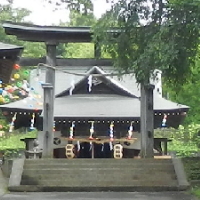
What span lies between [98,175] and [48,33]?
20.1ft

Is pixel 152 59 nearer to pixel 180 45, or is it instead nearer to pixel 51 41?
pixel 180 45

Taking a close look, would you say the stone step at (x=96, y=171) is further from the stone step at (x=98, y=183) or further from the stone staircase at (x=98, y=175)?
the stone step at (x=98, y=183)

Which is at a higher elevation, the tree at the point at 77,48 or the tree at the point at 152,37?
the tree at the point at 77,48

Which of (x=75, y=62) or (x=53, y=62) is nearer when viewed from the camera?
(x=53, y=62)

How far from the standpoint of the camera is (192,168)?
1548 centimetres

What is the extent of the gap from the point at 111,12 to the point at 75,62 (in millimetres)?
7211

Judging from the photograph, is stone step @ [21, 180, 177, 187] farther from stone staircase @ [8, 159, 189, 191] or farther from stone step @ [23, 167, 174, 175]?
stone step @ [23, 167, 174, 175]

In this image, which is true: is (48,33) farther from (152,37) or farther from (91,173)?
(152,37)

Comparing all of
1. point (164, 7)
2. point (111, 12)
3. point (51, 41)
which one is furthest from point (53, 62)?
point (164, 7)

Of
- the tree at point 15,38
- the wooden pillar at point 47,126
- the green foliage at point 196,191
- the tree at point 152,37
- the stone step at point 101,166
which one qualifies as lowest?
the green foliage at point 196,191

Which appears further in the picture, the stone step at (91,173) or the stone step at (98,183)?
the stone step at (91,173)

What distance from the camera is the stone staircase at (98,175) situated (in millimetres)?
13766

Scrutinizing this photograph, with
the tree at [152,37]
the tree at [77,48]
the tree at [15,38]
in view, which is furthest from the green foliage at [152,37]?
the tree at [77,48]

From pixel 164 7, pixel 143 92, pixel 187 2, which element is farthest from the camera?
pixel 143 92
